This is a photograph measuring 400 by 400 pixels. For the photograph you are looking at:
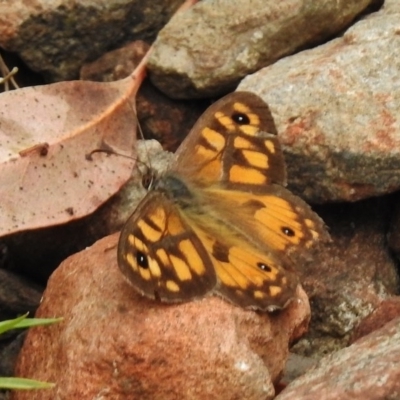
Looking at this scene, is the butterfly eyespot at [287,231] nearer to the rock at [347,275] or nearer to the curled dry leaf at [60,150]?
the rock at [347,275]

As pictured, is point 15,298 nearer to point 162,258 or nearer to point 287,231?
point 162,258

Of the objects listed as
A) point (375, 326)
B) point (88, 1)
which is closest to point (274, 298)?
point (375, 326)

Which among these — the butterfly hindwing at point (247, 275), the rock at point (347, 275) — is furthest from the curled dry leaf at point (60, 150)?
the rock at point (347, 275)

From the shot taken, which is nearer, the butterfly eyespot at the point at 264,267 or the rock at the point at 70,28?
the butterfly eyespot at the point at 264,267

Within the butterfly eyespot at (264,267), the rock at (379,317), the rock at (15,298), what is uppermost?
the butterfly eyespot at (264,267)

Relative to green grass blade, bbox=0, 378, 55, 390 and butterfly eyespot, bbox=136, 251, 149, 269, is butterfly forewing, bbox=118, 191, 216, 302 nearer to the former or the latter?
butterfly eyespot, bbox=136, 251, 149, 269

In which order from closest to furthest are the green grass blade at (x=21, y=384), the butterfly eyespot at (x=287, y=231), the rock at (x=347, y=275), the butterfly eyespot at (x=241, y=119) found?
the green grass blade at (x=21, y=384) → the butterfly eyespot at (x=287, y=231) → the butterfly eyespot at (x=241, y=119) → the rock at (x=347, y=275)
